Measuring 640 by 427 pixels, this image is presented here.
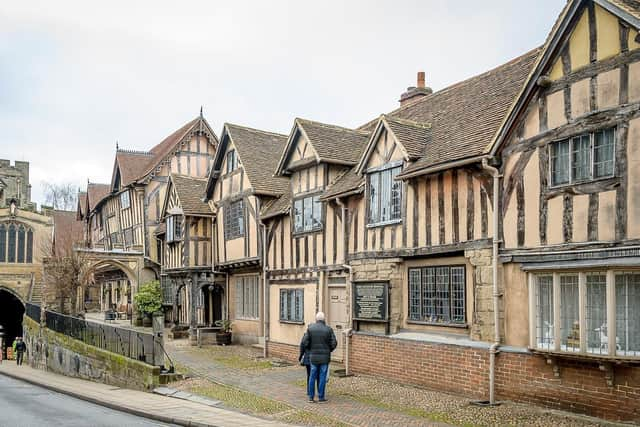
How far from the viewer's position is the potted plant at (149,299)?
32.3 meters

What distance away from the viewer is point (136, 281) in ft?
120

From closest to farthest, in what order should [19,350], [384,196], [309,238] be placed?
[384,196] < [309,238] < [19,350]

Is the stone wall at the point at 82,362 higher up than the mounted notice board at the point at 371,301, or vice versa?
the mounted notice board at the point at 371,301

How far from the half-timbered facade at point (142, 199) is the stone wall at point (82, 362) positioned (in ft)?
16.7

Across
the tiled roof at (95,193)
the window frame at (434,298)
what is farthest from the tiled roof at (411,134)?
the tiled roof at (95,193)

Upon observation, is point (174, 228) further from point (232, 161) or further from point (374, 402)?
point (374, 402)

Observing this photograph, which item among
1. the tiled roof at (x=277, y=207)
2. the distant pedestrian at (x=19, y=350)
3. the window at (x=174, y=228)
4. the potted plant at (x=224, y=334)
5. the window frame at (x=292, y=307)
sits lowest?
the distant pedestrian at (x=19, y=350)

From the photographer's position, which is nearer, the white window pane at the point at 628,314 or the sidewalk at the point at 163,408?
the white window pane at the point at 628,314

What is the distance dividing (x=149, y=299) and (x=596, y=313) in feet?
83.6

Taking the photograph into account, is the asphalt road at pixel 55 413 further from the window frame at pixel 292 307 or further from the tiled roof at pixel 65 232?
the tiled roof at pixel 65 232

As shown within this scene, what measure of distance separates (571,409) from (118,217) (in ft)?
119

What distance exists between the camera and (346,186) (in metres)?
17.9

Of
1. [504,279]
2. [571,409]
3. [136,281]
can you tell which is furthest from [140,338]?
[136,281]

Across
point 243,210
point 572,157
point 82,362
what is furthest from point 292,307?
point 572,157
